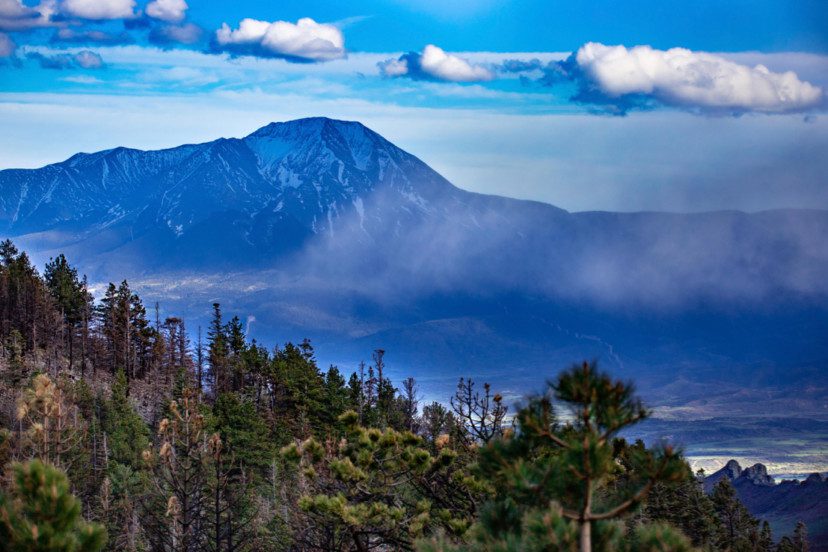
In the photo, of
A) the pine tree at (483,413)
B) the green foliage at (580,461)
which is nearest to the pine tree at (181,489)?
the pine tree at (483,413)

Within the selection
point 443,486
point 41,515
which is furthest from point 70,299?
point 41,515

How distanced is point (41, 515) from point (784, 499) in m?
180

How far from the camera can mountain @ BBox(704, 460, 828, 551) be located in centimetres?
15625

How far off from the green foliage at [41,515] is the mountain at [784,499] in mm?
145986

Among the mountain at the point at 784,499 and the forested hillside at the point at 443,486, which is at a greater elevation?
the forested hillside at the point at 443,486

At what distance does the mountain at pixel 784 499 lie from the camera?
156 meters

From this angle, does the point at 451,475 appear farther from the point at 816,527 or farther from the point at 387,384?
the point at 816,527

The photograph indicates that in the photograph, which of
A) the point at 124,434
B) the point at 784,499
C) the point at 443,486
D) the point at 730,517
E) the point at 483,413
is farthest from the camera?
the point at 784,499

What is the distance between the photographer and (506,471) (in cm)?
1216

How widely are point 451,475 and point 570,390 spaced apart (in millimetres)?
9917

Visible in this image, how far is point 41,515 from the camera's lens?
12.2 m

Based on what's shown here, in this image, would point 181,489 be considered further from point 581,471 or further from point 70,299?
point 70,299

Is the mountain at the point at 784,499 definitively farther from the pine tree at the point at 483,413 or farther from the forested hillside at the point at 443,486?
the pine tree at the point at 483,413

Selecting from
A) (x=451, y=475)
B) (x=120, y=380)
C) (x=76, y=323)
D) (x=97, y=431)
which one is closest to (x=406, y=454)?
(x=451, y=475)
